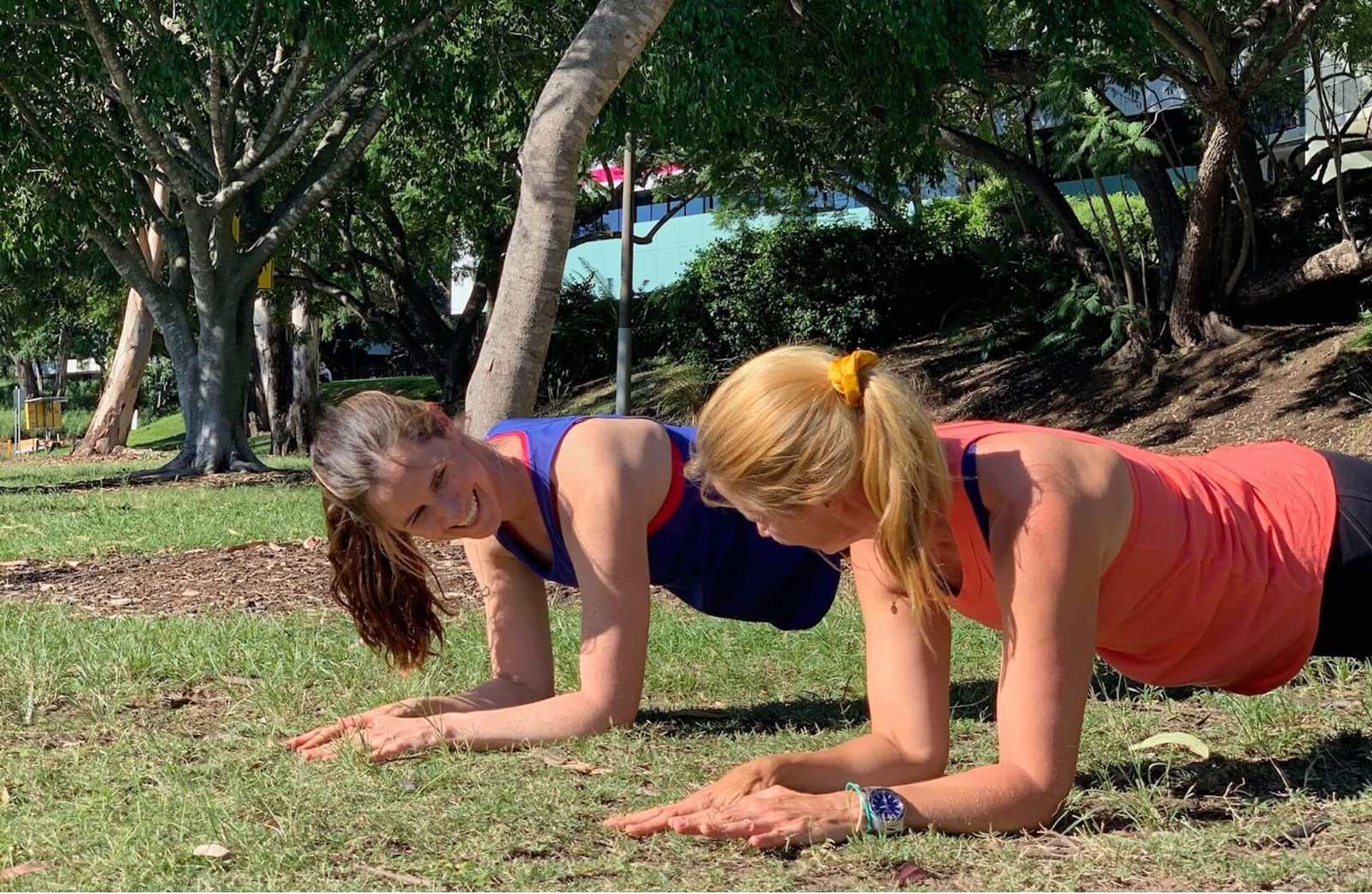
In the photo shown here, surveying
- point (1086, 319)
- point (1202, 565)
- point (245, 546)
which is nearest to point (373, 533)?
point (1202, 565)

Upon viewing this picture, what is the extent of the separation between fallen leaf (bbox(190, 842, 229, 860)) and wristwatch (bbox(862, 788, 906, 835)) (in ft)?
4.03

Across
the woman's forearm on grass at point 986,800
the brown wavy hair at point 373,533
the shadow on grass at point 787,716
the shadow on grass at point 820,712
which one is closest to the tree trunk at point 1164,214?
the shadow on grass at point 820,712

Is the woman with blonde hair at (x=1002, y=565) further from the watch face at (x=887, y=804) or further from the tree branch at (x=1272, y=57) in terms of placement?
the tree branch at (x=1272, y=57)

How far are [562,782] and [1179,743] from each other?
1541 mm

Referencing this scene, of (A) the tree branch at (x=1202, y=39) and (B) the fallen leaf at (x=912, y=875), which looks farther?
(A) the tree branch at (x=1202, y=39)

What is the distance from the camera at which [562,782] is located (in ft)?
10.4

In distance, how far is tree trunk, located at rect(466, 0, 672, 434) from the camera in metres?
6.51

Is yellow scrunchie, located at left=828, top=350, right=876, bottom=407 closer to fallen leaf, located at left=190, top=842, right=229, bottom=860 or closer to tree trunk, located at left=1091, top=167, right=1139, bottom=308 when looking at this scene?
fallen leaf, located at left=190, top=842, right=229, bottom=860

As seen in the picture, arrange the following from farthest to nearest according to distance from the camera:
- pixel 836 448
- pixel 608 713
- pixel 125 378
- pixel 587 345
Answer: pixel 587 345, pixel 125 378, pixel 608 713, pixel 836 448

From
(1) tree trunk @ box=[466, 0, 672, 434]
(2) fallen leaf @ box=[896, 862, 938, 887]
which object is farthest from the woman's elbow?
(1) tree trunk @ box=[466, 0, 672, 434]

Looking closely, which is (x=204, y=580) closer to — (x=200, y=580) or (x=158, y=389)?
(x=200, y=580)

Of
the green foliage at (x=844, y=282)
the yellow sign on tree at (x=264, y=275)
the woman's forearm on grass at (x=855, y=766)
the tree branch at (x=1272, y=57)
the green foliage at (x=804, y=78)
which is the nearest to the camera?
the woman's forearm on grass at (x=855, y=766)

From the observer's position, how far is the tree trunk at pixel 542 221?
6508 millimetres

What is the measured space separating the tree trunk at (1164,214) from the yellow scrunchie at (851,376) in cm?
1319
